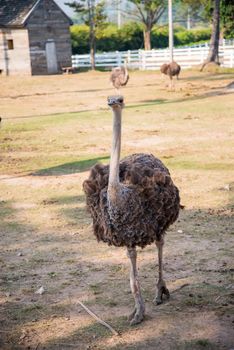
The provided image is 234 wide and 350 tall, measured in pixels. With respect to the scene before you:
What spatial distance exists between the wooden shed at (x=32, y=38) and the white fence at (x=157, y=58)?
7.65 ft

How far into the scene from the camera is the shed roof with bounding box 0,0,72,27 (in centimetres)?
4000

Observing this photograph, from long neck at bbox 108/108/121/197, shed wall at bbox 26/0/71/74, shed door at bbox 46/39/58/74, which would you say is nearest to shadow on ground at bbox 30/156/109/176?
long neck at bbox 108/108/121/197

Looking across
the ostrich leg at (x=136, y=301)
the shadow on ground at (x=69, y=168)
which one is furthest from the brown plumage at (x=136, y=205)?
the shadow on ground at (x=69, y=168)

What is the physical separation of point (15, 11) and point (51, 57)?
369cm

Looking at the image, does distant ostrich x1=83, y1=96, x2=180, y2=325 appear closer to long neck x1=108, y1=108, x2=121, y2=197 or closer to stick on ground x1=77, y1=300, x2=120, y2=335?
long neck x1=108, y1=108, x2=121, y2=197

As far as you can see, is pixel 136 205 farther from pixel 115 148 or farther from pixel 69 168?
pixel 69 168

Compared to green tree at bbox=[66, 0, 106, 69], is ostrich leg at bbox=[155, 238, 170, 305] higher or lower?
lower

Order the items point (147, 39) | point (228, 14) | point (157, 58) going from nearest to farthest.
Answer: point (228, 14) → point (157, 58) → point (147, 39)

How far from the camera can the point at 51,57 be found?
4147cm

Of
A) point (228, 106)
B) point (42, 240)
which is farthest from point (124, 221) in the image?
point (228, 106)

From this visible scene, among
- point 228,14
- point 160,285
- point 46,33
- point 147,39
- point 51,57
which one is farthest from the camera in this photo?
point 147,39

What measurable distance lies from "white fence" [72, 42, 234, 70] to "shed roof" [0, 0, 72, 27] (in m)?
4.87

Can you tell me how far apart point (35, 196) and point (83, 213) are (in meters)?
1.32

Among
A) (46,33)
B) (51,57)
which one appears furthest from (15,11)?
(51,57)
